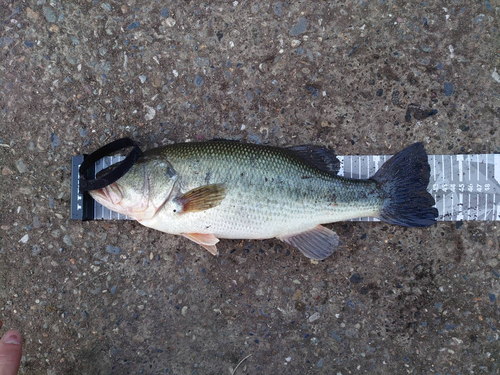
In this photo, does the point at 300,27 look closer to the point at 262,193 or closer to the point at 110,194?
the point at 262,193

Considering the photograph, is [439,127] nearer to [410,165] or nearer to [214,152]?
[410,165]

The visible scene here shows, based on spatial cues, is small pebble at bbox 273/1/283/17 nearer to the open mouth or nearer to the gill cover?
the gill cover

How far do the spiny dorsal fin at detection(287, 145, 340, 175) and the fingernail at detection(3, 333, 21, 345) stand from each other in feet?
10.6

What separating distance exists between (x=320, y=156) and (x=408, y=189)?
85cm

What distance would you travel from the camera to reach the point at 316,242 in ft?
10.1

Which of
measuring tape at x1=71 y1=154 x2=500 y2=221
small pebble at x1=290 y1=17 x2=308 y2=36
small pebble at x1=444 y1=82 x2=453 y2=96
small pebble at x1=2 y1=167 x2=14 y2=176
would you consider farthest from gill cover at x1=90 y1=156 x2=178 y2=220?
small pebble at x1=444 y1=82 x2=453 y2=96

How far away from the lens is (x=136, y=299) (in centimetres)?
337

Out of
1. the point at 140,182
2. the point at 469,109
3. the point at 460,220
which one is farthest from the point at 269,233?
the point at 469,109

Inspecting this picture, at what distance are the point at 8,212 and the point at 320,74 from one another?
141 inches

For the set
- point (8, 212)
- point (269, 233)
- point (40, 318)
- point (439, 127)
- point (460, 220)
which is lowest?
point (40, 318)

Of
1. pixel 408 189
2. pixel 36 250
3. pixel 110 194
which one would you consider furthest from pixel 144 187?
pixel 408 189

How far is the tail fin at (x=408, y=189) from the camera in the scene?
9.81 ft

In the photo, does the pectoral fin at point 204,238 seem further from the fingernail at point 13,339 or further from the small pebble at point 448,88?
the small pebble at point 448,88

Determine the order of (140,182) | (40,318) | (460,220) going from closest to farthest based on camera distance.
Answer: (140,182), (460,220), (40,318)
